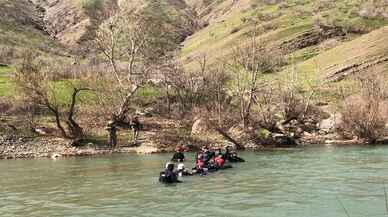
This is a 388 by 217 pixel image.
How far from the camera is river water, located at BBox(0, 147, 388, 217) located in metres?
29.9

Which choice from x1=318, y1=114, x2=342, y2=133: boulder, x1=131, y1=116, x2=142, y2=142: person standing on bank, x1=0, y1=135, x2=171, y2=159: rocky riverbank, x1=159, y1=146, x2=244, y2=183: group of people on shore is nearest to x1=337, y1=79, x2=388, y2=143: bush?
x1=318, y1=114, x2=342, y2=133: boulder

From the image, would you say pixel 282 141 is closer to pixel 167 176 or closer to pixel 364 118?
pixel 364 118

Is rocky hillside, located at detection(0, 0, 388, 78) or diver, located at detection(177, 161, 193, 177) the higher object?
rocky hillside, located at detection(0, 0, 388, 78)

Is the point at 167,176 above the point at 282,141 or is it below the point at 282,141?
below

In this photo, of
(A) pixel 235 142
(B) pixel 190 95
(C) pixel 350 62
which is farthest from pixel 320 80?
(A) pixel 235 142

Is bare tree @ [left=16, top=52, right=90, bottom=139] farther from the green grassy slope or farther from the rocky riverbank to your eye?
the green grassy slope

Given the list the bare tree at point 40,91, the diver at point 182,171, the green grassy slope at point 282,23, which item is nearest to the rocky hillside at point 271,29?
the green grassy slope at point 282,23

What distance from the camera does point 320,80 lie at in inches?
4451

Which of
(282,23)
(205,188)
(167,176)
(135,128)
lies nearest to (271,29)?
(282,23)

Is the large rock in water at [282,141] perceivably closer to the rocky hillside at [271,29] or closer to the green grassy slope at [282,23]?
the rocky hillside at [271,29]

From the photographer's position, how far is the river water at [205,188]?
1177 inches

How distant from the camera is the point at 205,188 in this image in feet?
A: 121

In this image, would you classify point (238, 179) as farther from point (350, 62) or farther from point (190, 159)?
point (350, 62)

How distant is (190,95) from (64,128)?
22.8 metres
